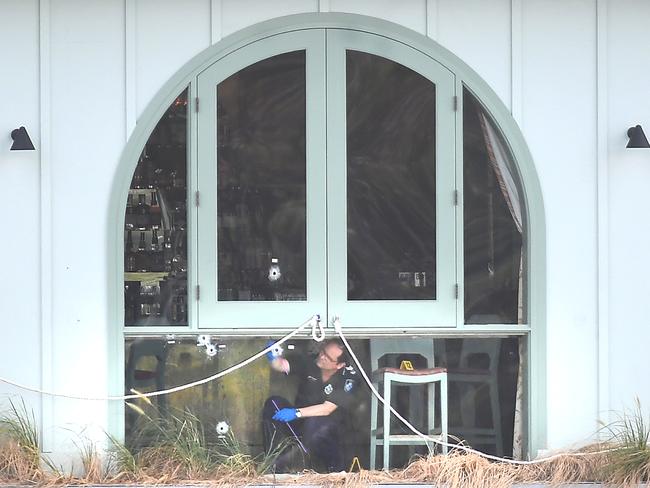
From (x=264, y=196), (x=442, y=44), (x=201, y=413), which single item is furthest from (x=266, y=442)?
(x=442, y=44)

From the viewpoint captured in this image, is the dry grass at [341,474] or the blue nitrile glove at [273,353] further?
the blue nitrile glove at [273,353]

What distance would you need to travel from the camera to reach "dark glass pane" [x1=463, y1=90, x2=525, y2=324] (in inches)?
309

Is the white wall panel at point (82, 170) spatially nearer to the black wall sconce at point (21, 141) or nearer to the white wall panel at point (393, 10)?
the black wall sconce at point (21, 141)

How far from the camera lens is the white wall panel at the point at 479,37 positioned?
781 centimetres

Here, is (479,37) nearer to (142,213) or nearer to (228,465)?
(142,213)

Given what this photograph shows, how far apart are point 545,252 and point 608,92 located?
1.19 meters

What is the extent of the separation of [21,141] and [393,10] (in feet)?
8.72

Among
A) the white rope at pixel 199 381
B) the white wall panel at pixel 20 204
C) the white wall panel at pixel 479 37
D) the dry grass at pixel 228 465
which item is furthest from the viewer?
the white wall panel at pixel 479 37

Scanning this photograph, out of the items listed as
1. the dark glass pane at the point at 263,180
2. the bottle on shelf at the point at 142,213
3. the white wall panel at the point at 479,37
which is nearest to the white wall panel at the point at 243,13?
the dark glass pane at the point at 263,180

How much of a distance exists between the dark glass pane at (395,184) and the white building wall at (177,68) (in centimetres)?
43

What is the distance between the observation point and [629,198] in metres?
7.86

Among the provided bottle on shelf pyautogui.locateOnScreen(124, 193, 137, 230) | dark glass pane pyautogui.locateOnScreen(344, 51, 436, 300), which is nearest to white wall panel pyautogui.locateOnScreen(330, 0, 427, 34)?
dark glass pane pyautogui.locateOnScreen(344, 51, 436, 300)

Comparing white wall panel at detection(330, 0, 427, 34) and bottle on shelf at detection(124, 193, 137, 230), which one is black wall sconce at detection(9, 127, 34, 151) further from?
white wall panel at detection(330, 0, 427, 34)

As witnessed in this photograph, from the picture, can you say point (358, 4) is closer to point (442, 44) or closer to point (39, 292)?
point (442, 44)
